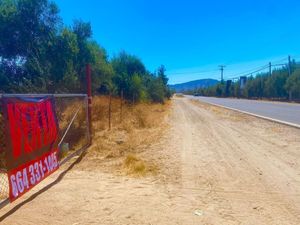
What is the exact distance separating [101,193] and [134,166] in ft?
6.26

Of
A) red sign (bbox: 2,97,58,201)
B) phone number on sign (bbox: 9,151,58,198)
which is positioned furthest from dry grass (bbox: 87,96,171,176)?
red sign (bbox: 2,97,58,201)

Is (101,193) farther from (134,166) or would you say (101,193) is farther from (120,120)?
(120,120)

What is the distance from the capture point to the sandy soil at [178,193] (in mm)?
4848

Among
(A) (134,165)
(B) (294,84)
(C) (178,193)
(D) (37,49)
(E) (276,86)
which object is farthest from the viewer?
(E) (276,86)

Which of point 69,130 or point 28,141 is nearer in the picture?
point 28,141

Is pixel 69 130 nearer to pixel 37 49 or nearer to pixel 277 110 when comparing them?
pixel 37 49

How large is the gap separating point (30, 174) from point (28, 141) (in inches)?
20.2

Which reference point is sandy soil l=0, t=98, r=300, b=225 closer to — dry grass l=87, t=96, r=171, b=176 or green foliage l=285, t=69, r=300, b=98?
dry grass l=87, t=96, r=171, b=176

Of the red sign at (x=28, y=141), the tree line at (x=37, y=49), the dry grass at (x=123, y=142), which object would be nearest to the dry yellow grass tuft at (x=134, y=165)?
the dry grass at (x=123, y=142)

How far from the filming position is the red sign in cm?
510

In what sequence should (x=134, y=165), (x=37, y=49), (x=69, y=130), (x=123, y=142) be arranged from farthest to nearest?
(x=37, y=49), (x=69, y=130), (x=123, y=142), (x=134, y=165)

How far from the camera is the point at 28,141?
5734mm

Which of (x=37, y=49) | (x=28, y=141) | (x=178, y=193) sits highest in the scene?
(x=37, y=49)

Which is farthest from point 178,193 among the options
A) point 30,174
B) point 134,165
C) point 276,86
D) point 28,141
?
point 276,86
